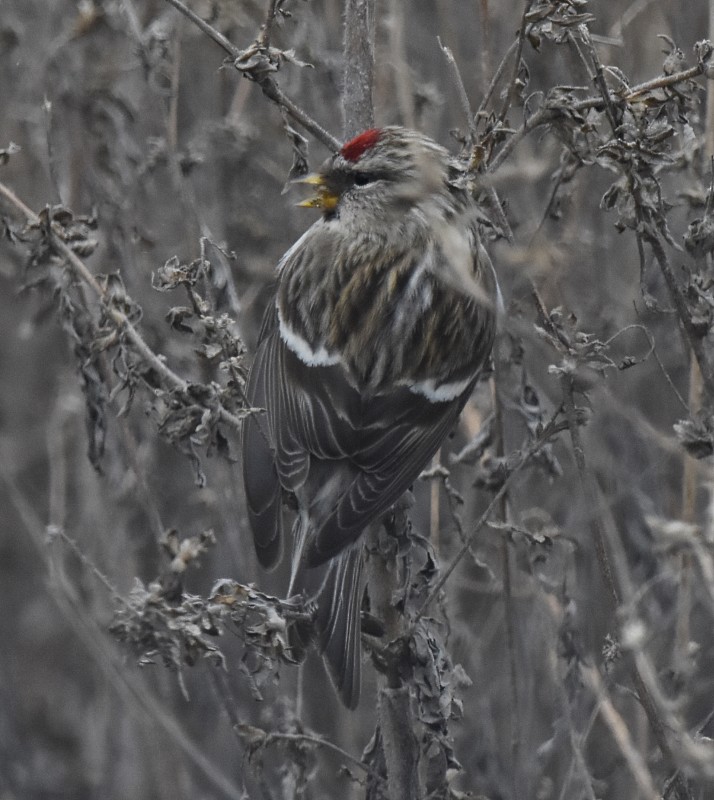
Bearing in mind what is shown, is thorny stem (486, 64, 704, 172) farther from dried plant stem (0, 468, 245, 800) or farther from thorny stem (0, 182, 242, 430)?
dried plant stem (0, 468, 245, 800)

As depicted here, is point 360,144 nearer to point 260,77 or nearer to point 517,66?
point 260,77

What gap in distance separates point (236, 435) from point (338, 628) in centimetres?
57

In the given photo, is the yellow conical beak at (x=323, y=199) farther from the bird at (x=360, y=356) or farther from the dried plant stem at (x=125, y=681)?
the dried plant stem at (x=125, y=681)

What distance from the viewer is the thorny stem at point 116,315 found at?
2.49m

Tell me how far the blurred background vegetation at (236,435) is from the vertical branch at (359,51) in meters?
0.20

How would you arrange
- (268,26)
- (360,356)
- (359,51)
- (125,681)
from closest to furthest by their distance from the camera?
(268,26)
(359,51)
(360,356)
(125,681)

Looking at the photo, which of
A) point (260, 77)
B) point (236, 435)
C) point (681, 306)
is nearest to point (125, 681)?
point (236, 435)

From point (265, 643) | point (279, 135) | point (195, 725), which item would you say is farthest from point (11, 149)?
point (195, 725)

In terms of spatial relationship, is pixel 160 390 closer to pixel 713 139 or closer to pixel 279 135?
pixel 713 139

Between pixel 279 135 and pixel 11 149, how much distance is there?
76.6 inches

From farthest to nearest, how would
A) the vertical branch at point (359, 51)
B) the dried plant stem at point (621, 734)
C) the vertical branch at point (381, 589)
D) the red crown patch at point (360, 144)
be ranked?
the red crown patch at point (360, 144) < the vertical branch at point (359, 51) < the vertical branch at point (381, 589) < the dried plant stem at point (621, 734)

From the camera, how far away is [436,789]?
2.58 meters

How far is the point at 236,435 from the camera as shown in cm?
292

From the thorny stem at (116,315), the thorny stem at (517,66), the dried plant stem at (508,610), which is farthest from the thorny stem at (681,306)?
the thorny stem at (116,315)
